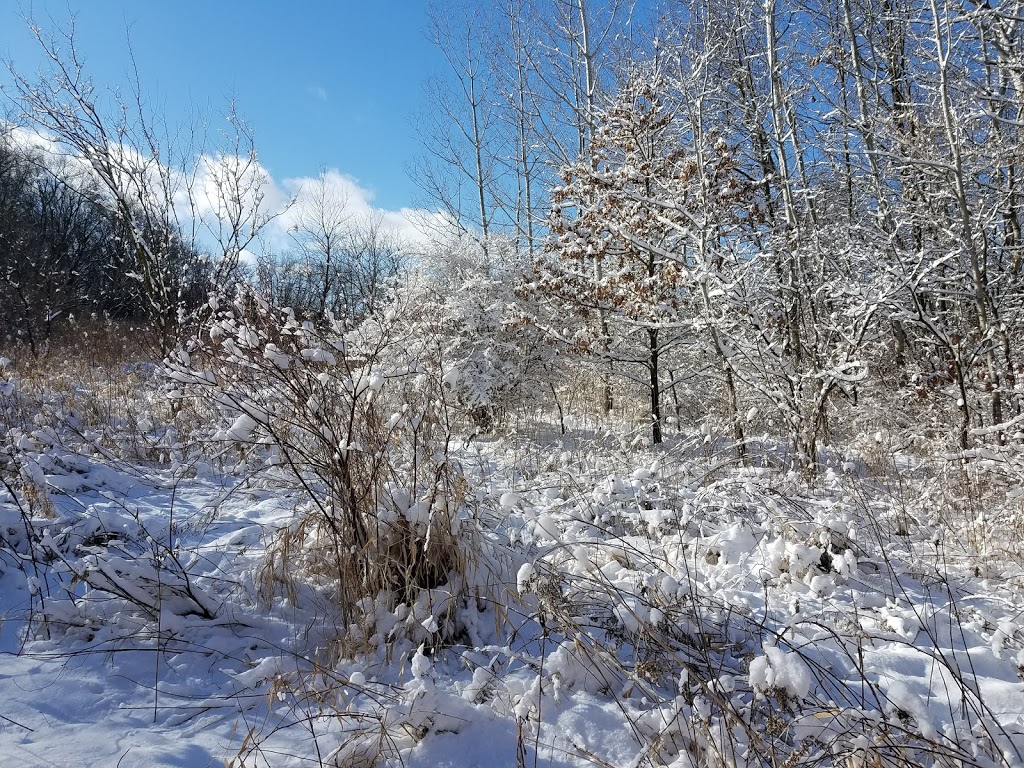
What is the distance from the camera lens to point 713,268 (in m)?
4.52

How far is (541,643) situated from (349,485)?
1068 mm

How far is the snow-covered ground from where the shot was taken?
1604mm

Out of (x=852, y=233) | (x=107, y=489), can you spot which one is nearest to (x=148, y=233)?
(x=107, y=489)

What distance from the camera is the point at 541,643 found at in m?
2.24

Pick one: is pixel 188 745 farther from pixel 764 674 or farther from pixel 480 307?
pixel 480 307

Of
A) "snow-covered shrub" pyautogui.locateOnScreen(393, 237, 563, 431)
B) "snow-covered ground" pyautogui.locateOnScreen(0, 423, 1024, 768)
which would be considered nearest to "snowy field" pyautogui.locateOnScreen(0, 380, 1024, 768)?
"snow-covered ground" pyautogui.locateOnScreen(0, 423, 1024, 768)

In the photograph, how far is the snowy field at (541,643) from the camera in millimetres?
1608

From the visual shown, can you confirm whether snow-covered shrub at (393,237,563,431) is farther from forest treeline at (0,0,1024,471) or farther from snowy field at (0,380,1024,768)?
snowy field at (0,380,1024,768)

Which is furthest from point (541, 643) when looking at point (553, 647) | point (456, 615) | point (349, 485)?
point (349, 485)

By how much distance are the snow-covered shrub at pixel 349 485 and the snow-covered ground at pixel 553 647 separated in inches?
3.6

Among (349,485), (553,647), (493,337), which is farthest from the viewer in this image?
(493,337)

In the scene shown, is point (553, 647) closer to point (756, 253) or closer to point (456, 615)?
point (456, 615)

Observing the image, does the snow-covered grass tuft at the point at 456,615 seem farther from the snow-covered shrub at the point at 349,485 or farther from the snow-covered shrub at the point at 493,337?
the snow-covered shrub at the point at 493,337

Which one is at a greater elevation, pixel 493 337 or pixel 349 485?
pixel 493 337
